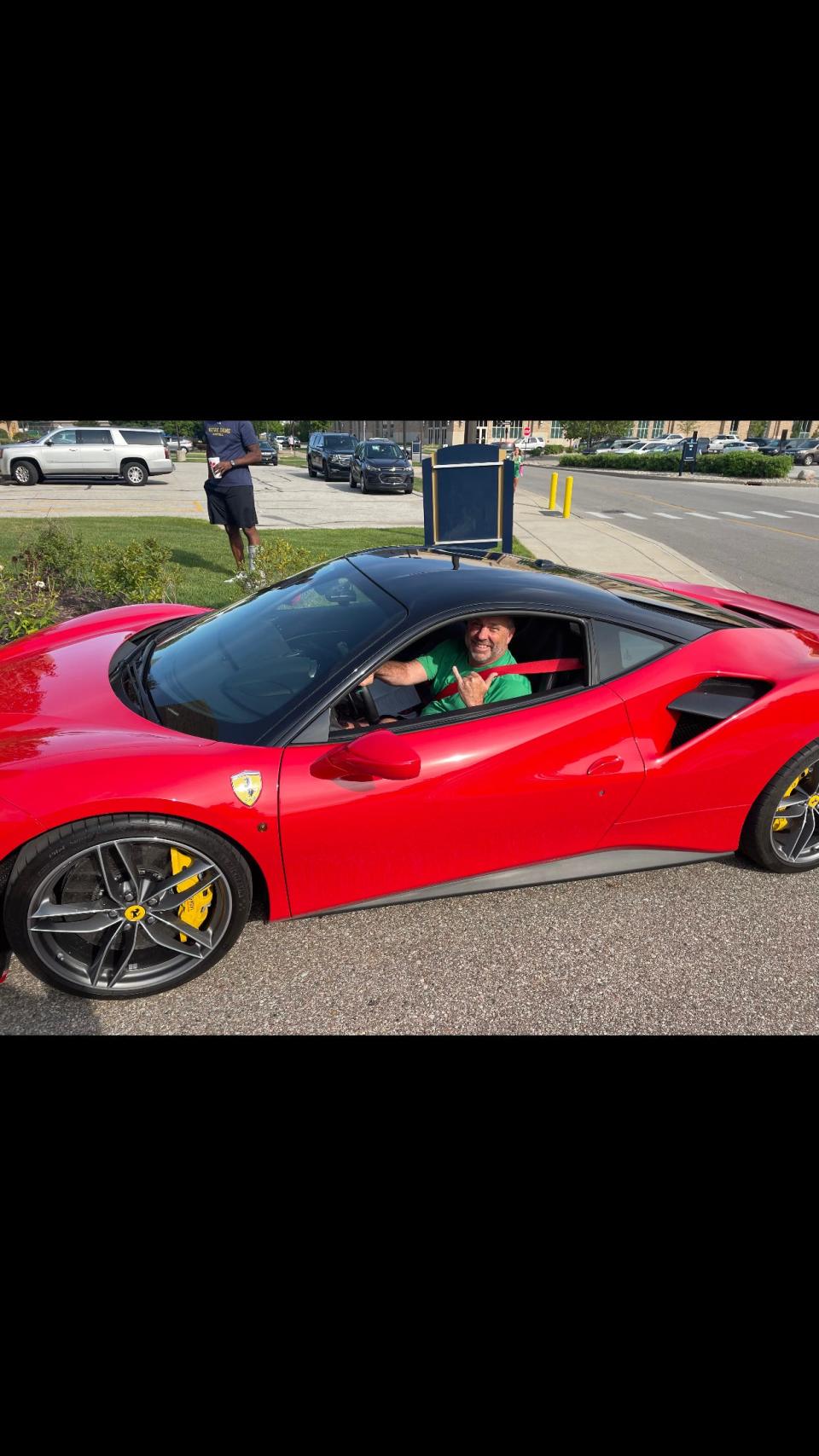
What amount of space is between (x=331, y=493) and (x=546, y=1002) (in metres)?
19.7

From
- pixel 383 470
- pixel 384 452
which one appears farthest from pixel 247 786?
pixel 384 452

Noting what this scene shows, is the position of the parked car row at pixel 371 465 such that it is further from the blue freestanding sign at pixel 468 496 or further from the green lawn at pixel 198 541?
the blue freestanding sign at pixel 468 496

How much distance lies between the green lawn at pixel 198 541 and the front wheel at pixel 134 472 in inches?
335

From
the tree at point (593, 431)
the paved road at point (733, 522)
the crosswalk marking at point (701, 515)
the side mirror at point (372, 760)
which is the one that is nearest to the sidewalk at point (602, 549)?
the paved road at point (733, 522)

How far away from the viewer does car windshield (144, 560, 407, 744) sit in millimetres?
2547

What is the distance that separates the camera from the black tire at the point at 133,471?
2114 centimetres

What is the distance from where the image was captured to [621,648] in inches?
112

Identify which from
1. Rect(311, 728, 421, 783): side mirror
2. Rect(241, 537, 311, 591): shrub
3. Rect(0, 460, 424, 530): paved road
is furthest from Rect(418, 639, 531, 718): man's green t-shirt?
Rect(0, 460, 424, 530): paved road

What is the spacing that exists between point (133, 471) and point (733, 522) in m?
16.5

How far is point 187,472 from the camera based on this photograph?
2791cm

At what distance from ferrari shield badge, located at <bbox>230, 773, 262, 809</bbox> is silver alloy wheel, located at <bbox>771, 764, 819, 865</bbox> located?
2.14 m
